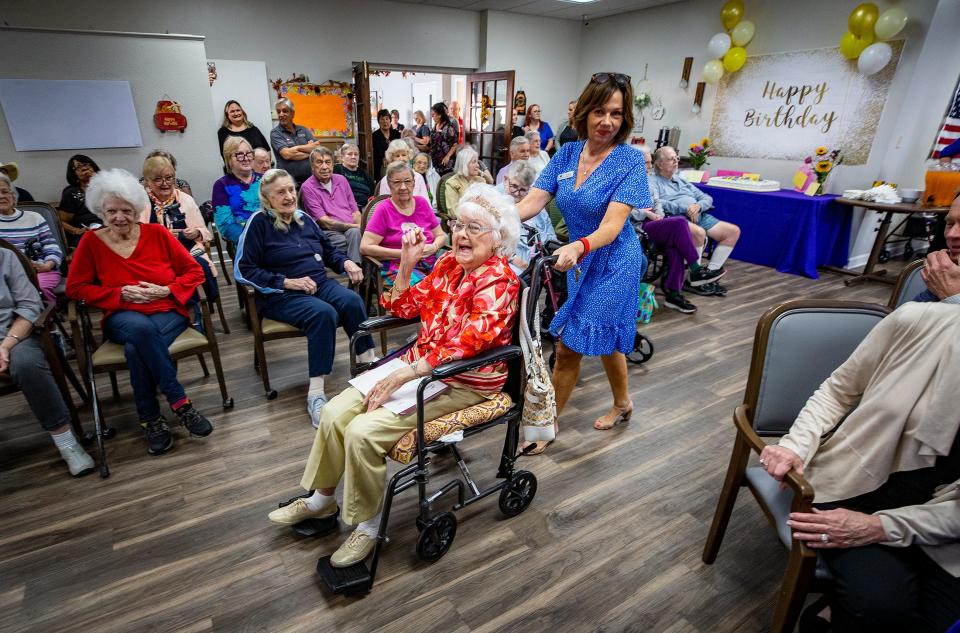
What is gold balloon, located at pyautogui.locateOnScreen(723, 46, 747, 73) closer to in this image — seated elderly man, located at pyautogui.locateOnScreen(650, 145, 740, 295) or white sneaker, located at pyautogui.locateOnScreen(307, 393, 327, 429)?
seated elderly man, located at pyautogui.locateOnScreen(650, 145, 740, 295)

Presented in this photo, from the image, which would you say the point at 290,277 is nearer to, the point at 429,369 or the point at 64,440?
the point at 64,440

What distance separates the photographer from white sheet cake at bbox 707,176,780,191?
5.49 m

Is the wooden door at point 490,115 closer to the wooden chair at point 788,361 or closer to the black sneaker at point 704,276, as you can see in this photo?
the black sneaker at point 704,276

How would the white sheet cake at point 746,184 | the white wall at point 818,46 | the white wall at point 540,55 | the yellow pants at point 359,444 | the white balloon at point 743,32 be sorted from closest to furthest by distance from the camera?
1. the yellow pants at point 359,444
2. the white wall at point 818,46
3. the white sheet cake at point 746,184
4. the white balloon at point 743,32
5. the white wall at point 540,55

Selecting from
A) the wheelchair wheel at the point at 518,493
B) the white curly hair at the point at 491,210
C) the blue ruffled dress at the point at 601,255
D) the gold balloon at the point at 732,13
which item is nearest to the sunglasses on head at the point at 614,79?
the blue ruffled dress at the point at 601,255

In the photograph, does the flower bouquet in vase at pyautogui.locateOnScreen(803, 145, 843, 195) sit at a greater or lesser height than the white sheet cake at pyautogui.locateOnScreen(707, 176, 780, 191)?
greater

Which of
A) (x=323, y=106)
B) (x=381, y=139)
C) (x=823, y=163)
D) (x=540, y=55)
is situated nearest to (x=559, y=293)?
(x=823, y=163)

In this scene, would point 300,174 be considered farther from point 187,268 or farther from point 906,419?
point 906,419

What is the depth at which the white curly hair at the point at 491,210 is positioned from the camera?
5.51 ft

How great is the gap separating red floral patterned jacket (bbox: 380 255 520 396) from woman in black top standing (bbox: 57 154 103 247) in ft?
11.6

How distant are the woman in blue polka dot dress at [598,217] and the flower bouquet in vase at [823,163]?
14.2ft

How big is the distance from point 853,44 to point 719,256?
2897 millimetres

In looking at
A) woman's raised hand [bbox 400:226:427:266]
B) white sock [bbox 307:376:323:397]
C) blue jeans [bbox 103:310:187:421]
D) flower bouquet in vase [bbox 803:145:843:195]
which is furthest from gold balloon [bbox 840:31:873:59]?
blue jeans [bbox 103:310:187:421]

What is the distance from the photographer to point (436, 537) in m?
1.71
